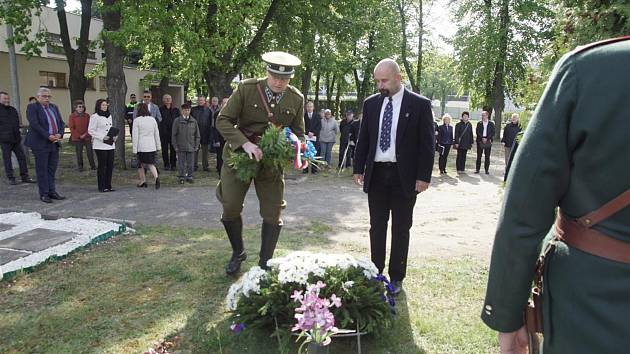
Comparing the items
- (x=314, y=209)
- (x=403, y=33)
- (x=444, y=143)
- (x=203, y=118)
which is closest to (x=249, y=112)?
(x=314, y=209)

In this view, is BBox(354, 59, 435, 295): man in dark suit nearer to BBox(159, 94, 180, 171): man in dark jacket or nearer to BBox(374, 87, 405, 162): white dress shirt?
BBox(374, 87, 405, 162): white dress shirt

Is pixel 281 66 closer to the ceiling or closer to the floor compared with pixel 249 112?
closer to the ceiling

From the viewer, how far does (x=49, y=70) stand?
2964 cm

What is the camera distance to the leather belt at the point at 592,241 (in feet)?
4.73

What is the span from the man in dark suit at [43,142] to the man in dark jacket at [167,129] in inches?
176

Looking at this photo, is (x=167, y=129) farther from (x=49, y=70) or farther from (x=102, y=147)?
(x=49, y=70)

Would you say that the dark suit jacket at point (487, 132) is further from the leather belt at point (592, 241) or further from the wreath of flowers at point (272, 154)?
the leather belt at point (592, 241)

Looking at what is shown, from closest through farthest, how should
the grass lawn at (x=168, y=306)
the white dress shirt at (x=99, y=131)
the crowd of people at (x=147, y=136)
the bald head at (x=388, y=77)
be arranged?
1. the grass lawn at (x=168, y=306)
2. the bald head at (x=388, y=77)
3. the crowd of people at (x=147, y=136)
4. the white dress shirt at (x=99, y=131)

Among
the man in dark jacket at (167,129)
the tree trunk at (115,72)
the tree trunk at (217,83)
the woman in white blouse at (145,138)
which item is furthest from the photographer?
the tree trunk at (217,83)

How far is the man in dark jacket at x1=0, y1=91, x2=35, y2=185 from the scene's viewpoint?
35.8ft

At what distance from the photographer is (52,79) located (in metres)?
30.0

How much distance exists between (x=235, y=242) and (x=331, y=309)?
1.87 m

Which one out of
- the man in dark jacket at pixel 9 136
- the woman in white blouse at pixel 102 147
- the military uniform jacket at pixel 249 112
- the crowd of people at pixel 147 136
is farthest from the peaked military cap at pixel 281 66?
the man in dark jacket at pixel 9 136

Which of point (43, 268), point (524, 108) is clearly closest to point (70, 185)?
point (43, 268)
